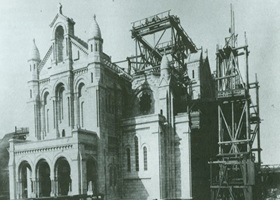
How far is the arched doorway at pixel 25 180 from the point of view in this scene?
115ft

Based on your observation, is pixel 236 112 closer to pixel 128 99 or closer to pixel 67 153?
pixel 128 99

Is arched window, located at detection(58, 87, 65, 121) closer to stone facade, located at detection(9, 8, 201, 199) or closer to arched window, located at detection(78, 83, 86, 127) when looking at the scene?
stone facade, located at detection(9, 8, 201, 199)

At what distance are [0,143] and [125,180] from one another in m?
32.1

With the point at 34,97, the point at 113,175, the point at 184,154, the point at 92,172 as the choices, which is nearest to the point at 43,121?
the point at 34,97

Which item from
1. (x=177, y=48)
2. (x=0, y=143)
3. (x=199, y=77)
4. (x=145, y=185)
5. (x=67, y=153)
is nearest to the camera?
(x=67, y=153)

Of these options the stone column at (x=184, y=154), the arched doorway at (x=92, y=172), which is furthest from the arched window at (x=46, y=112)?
the stone column at (x=184, y=154)

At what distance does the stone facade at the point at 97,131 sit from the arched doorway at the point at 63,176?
10 centimetres

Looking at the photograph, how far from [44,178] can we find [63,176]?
203 centimetres

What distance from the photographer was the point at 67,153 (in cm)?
3136

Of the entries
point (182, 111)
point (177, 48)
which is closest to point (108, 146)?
point (182, 111)

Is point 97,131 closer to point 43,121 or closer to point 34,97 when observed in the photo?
point 43,121

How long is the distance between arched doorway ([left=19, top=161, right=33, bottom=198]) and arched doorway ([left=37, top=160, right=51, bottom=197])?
1578 mm

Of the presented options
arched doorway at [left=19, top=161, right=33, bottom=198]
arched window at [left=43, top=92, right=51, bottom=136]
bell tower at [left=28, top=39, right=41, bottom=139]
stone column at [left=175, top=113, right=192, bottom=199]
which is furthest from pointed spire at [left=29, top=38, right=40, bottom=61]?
stone column at [left=175, top=113, right=192, bottom=199]

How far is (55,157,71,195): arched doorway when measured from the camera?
32188mm
